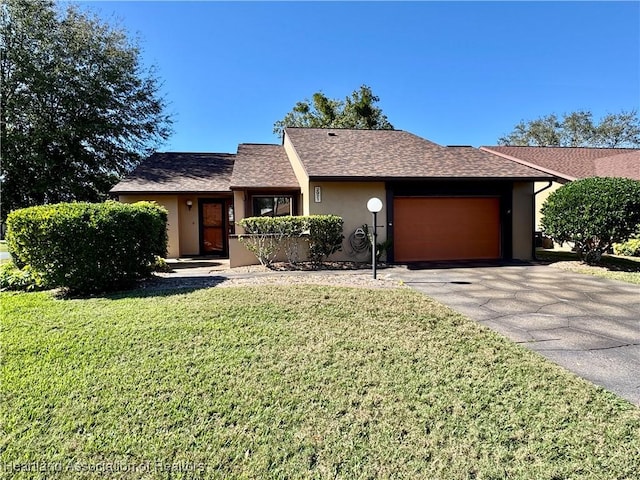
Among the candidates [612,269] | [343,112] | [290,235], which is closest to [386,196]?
[290,235]

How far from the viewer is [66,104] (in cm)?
1652

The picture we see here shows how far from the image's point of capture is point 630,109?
32.8 meters

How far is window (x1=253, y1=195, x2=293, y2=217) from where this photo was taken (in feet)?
40.1

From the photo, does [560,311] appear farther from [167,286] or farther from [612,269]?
[167,286]

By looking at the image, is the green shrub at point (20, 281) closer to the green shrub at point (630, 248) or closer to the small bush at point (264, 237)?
the small bush at point (264, 237)

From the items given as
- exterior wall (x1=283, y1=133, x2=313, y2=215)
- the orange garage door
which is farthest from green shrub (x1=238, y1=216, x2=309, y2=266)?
the orange garage door

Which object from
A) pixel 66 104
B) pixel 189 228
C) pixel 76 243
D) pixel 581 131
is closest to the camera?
pixel 76 243

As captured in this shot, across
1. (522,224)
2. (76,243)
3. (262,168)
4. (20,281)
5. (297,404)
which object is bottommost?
Result: (297,404)

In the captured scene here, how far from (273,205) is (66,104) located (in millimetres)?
12388

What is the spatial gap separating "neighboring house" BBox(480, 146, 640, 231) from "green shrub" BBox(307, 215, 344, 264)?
30.4 feet

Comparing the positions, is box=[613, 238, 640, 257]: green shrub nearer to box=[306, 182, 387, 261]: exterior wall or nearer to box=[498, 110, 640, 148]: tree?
box=[306, 182, 387, 261]: exterior wall

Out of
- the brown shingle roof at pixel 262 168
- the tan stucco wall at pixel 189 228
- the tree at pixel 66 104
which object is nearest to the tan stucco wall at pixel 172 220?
the tan stucco wall at pixel 189 228

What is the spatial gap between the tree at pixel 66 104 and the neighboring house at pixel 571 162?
62.7 feet

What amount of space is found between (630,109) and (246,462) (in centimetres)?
4497
